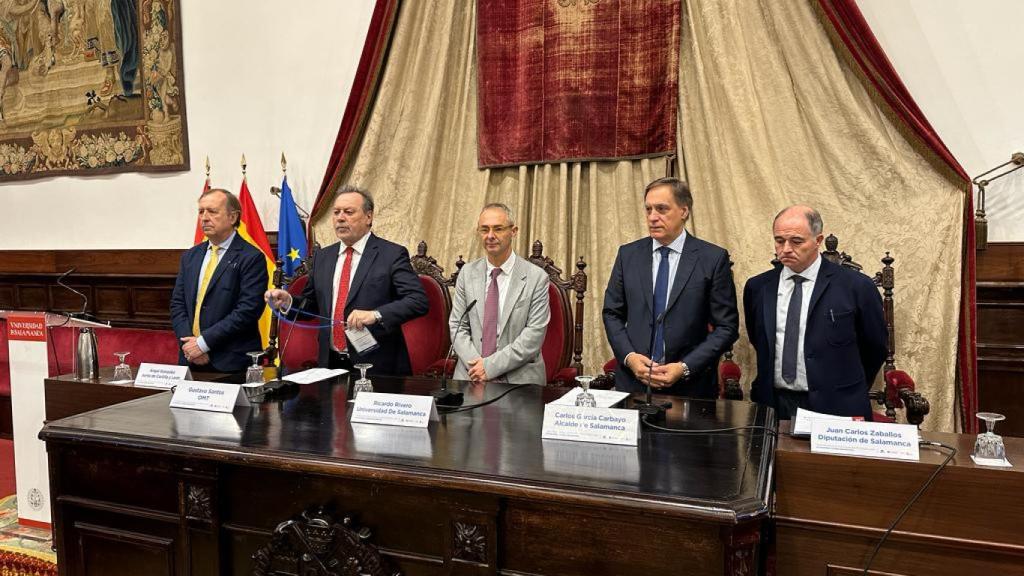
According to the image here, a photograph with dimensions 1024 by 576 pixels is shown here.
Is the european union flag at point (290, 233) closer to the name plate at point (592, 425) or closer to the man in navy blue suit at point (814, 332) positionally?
the man in navy blue suit at point (814, 332)

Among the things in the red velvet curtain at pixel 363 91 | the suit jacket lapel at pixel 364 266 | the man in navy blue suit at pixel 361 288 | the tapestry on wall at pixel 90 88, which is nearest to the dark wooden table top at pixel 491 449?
the man in navy blue suit at pixel 361 288

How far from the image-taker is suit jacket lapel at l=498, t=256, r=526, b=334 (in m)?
2.90

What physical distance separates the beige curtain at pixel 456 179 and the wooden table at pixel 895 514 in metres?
2.34

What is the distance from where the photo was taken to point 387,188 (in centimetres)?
447

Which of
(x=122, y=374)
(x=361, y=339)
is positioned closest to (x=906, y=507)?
(x=361, y=339)

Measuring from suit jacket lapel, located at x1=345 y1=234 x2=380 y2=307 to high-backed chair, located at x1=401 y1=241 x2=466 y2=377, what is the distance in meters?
0.42

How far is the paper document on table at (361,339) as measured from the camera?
2.82 metres

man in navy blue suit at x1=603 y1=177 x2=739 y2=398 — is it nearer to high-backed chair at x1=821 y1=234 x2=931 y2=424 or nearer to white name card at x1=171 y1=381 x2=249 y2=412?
high-backed chair at x1=821 y1=234 x2=931 y2=424

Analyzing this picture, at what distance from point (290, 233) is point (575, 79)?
2.03 metres

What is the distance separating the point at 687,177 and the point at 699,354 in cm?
143

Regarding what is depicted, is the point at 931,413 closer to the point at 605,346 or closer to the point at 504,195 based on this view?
the point at 605,346

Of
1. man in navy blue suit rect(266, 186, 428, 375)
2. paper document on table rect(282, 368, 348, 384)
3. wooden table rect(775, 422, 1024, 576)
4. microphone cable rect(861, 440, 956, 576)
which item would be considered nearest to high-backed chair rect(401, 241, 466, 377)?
man in navy blue suit rect(266, 186, 428, 375)

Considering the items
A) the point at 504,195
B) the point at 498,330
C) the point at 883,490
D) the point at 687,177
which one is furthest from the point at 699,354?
the point at 504,195

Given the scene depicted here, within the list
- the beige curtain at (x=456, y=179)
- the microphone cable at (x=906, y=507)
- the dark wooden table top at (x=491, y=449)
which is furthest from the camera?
the beige curtain at (x=456, y=179)
